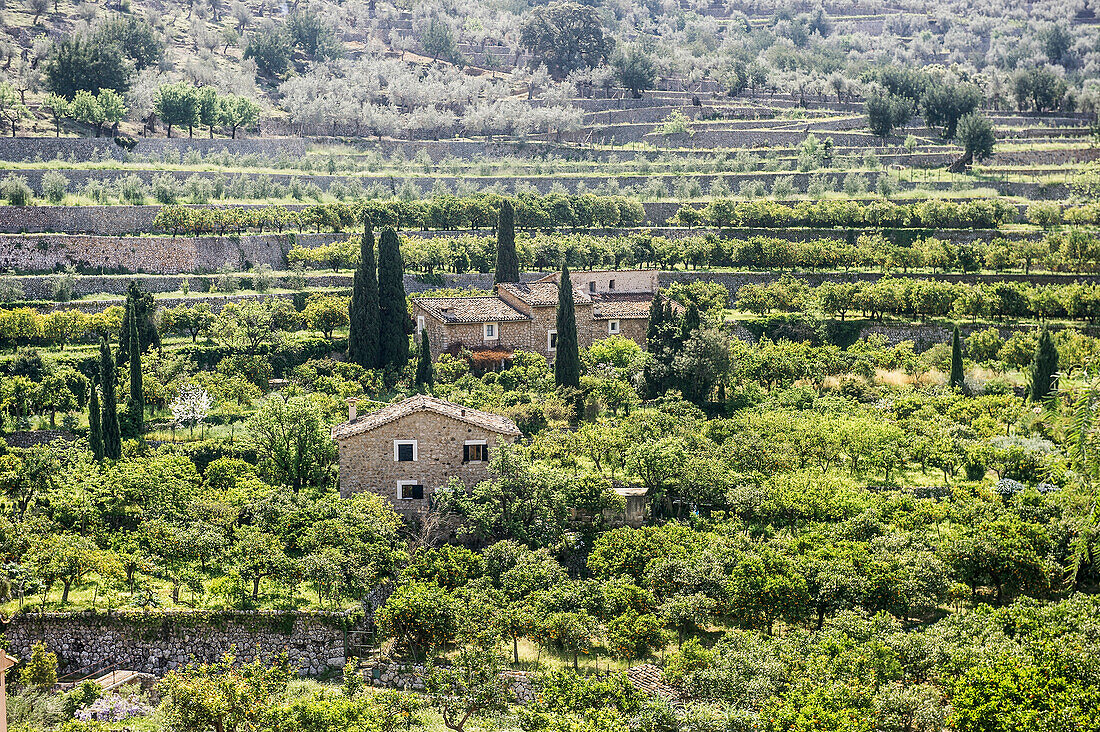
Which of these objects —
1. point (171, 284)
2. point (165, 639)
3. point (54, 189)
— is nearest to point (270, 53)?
point (54, 189)

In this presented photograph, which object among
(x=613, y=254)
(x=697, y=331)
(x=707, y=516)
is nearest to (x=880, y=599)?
(x=707, y=516)

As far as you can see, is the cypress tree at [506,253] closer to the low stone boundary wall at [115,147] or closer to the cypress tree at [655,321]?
the cypress tree at [655,321]

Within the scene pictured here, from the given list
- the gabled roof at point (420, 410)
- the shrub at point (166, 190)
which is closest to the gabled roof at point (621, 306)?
the gabled roof at point (420, 410)

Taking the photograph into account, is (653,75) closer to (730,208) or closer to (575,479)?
(730,208)

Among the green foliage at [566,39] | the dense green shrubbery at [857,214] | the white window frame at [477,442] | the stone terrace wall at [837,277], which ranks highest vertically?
the green foliage at [566,39]

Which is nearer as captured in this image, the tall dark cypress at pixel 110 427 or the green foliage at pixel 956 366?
the tall dark cypress at pixel 110 427
